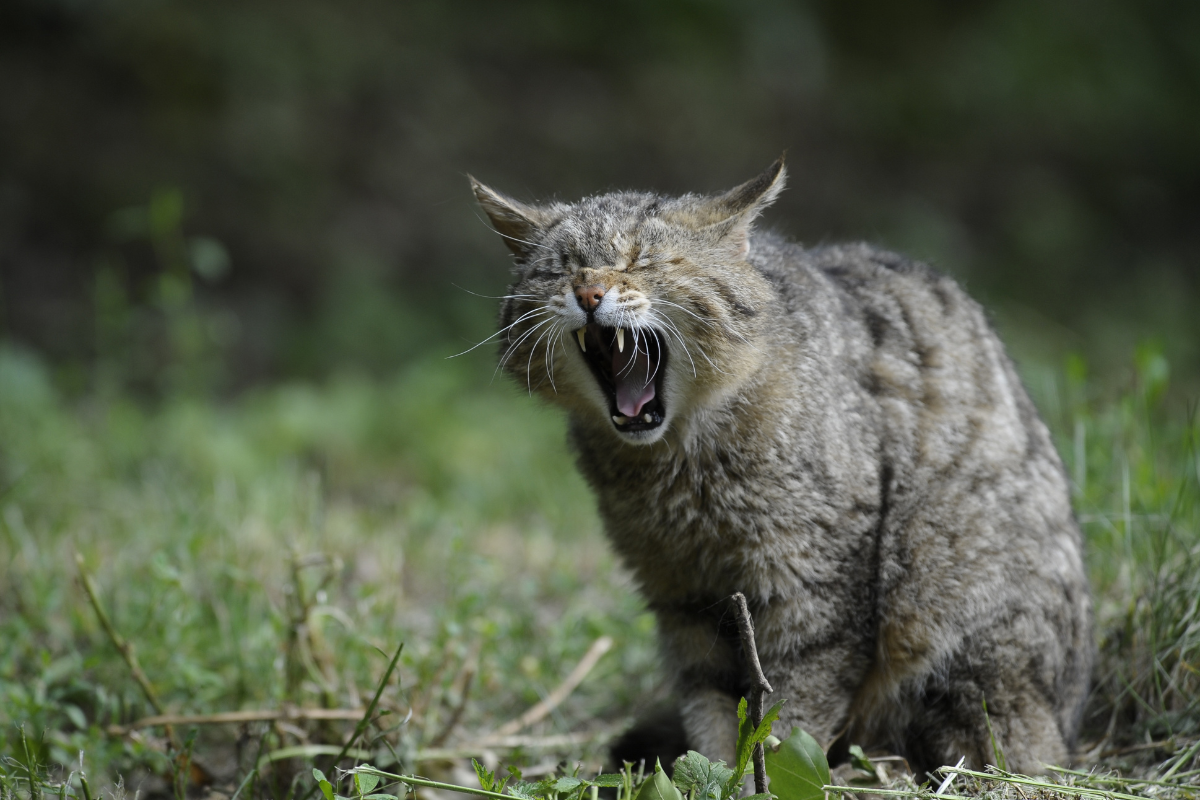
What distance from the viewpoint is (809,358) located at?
9.64 feet

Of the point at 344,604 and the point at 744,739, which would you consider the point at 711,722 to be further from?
the point at 344,604

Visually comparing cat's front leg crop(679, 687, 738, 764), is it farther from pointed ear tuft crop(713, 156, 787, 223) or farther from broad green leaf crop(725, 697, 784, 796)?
pointed ear tuft crop(713, 156, 787, 223)

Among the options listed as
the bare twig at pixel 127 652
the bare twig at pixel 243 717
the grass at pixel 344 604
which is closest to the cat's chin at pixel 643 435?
the grass at pixel 344 604

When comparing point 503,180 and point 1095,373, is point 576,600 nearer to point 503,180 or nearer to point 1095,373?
point 1095,373

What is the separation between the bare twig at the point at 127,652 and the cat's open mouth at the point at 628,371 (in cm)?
158

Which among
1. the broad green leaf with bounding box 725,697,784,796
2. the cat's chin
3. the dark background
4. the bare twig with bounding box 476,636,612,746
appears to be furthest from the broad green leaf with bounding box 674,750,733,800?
the dark background

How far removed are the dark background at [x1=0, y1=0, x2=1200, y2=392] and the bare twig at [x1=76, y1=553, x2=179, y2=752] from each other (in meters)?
4.03

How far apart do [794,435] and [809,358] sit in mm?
251

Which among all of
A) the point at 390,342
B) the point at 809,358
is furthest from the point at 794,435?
the point at 390,342

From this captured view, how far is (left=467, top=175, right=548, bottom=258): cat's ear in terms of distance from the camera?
2.99m

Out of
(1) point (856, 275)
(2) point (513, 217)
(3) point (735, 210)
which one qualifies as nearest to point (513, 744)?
(2) point (513, 217)

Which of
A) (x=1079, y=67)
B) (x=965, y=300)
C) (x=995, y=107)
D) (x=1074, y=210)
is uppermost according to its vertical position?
(x=1079, y=67)

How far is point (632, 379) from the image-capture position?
277 cm

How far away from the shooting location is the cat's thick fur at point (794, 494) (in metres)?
2.77
